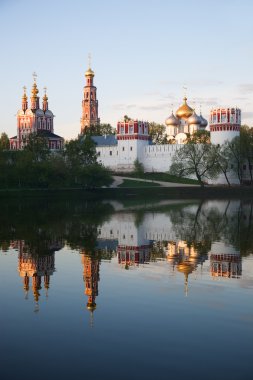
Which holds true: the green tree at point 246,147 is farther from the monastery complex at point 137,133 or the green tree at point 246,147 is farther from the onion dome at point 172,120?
the onion dome at point 172,120

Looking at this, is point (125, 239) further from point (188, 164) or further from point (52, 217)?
point (188, 164)

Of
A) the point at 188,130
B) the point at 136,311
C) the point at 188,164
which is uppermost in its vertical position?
the point at 188,130

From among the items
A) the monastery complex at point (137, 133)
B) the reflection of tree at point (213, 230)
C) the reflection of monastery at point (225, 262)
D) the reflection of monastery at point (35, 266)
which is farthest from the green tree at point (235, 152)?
the reflection of monastery at point (35, 266)

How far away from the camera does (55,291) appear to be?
11820mm

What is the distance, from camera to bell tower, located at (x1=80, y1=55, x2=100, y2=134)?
91.9 meters

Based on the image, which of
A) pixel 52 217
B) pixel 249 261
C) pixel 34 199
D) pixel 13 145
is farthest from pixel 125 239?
pixel 13 145

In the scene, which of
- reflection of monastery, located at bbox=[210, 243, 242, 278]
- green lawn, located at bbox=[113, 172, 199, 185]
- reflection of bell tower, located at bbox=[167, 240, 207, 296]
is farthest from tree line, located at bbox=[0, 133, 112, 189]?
reflection of monastery, located at bbox=[210, 243, 242, 278]

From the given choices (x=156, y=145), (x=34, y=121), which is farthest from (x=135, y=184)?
(x=34, y=121)

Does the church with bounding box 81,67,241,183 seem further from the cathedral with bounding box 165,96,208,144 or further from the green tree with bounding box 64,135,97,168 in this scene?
the green tree with bounding box 64,135,97,168

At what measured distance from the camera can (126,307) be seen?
1047cm

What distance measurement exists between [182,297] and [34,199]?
3569cm

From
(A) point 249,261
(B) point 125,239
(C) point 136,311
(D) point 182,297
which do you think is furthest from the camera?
(B) point 125,239

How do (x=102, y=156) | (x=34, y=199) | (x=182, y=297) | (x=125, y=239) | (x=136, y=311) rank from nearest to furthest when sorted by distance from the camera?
1. (x=136, y=311)
2. (x=182, y=297)
3. (x=125, y=239)
4. (x=34, y=199)
5. (x=102, y=156)

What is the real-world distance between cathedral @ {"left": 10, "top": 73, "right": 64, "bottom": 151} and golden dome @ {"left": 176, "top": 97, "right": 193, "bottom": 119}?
60.4 ft
